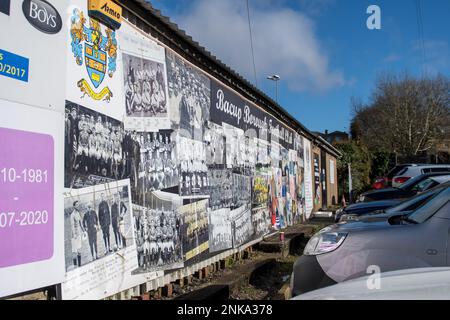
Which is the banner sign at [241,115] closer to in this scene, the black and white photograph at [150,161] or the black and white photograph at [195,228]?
the black and white photograph at [195,228]

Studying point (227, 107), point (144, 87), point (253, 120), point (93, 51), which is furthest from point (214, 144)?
point (93, 51)

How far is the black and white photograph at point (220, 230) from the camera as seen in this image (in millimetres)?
7983

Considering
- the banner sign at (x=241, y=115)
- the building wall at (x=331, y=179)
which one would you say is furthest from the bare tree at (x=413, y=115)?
the banner sign at (x=241, y=115)

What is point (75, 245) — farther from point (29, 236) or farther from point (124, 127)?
point (124, 127)

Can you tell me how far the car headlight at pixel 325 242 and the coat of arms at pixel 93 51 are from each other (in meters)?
2.64

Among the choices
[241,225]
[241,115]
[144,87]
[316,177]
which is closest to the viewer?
[144,87]

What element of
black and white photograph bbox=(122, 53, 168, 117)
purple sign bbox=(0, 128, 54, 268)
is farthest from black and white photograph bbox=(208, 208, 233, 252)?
purple sign bbox=(0, 128, 54, 268)

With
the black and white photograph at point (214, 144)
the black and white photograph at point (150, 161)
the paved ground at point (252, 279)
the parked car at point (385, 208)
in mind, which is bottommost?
the paved ground at point (252, 279)

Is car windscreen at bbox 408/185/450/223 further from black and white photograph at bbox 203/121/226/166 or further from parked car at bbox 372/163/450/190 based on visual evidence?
parked car at bbox 372/163/450/190

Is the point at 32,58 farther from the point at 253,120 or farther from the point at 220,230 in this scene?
the point at 253,120

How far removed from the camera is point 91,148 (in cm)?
483

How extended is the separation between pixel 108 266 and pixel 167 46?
3.19 m

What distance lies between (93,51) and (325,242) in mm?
3023
